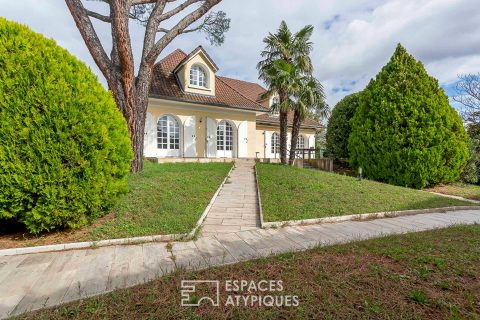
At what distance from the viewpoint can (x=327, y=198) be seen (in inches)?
262

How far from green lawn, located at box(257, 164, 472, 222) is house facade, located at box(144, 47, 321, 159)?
7.79 metres

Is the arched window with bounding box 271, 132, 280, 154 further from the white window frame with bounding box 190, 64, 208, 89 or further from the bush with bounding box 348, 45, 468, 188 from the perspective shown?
the bush with bounding box 348, 45, 468, 188

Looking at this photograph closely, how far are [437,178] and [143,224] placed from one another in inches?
474

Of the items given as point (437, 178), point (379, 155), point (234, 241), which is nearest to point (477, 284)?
point (234, 241)

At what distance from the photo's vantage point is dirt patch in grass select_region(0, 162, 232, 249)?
416 cm

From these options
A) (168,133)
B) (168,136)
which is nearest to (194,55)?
(168,133)

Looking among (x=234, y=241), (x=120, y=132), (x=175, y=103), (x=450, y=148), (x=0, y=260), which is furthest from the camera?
(x=175, y=103)

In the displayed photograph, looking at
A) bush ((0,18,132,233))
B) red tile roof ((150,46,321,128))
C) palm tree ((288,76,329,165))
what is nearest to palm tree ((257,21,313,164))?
palm tree ((288,76,329,165))

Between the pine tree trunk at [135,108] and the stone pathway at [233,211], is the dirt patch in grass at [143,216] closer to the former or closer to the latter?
the stone pathway at [233,211]

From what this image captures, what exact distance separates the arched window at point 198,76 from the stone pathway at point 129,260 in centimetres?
1331

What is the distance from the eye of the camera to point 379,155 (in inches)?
416

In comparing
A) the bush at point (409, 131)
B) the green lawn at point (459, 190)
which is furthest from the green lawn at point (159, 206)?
the green lawn at point (459, 190)

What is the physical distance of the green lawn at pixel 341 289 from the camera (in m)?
2.16

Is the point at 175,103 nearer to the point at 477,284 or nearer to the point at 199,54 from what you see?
the point at 199,54
